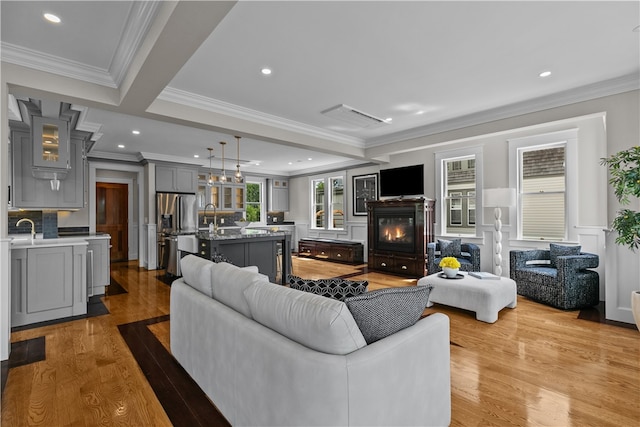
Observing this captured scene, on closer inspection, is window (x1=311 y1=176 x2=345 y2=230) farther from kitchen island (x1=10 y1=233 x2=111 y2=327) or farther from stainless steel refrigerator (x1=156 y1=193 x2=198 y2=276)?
kitchen island (x1=10 y1=233 x2=111 y2=327)

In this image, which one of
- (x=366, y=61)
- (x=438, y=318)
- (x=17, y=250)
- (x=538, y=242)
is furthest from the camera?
(x=538, y=242)

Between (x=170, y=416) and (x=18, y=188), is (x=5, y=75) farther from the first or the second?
(x=170, y=416)

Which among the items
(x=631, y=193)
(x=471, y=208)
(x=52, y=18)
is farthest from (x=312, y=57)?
(x=471, y=208)

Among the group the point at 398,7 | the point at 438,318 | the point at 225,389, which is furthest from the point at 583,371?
the point at 398,7

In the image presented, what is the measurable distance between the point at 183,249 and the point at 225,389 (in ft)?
13.4

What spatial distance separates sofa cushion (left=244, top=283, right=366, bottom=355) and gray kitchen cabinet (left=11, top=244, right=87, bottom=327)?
347cm

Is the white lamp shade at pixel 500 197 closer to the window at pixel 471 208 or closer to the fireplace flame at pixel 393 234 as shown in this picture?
the window at pixel 471 208

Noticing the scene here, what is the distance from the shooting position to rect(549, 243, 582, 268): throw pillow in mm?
4215

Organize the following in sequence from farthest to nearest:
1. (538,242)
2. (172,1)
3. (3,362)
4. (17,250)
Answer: (538,242) < (17,250) < (3,362) < (172,1)

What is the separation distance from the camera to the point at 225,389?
1790mm

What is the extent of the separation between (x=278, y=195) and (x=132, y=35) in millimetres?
7496

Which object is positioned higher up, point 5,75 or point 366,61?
point 366,61

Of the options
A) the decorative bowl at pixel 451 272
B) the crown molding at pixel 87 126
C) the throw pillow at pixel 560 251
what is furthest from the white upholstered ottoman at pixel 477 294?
the crown molding at pixel 87 126

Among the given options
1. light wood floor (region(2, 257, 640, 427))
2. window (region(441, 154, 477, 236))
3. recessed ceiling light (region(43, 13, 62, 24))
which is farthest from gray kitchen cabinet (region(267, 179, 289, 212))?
recessed ceiling light (region(43, 13, 62, 24))
